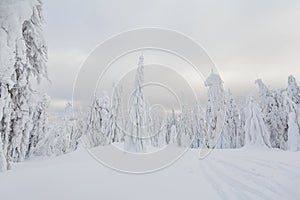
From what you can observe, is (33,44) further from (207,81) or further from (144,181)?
(207,81)

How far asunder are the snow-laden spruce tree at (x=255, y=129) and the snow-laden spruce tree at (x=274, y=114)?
25.5 ft

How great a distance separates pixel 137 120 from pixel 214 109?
62.6 feet

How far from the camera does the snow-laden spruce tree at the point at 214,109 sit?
3403cm

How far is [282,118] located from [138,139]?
912 inches

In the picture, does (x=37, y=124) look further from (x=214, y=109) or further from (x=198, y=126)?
(x=198, y=126)

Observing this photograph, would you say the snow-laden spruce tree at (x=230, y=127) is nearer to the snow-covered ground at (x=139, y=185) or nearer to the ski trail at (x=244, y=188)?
the snow-covered ground at (x=139, y=185)

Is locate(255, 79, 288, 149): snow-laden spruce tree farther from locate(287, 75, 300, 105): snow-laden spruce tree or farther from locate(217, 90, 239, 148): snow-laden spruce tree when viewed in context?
locate(217, 90, 239, 148): snow-laden spruce tree

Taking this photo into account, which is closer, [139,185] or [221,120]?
[139,185]

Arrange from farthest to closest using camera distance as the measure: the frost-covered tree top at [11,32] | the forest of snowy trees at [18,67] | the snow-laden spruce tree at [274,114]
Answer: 1. the snow-laden spruce tree at [274,114]
2. the forest of snowy trees at [18,67]
3. the frost-covered tree top at [11,32]

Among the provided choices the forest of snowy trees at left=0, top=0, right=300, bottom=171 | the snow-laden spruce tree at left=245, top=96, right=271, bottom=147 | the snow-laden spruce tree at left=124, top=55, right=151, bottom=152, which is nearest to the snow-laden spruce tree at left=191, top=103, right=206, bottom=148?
the forest of snowy trees at left=0, top=0, right=300, bottom=171

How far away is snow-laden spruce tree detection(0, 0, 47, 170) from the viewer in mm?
7812

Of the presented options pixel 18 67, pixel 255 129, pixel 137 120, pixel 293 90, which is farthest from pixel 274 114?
pixel 18 67

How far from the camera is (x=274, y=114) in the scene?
30.2 m

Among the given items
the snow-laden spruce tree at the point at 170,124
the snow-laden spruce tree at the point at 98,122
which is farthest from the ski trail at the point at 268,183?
the snow-laden spruce tree at the point at 170,124
